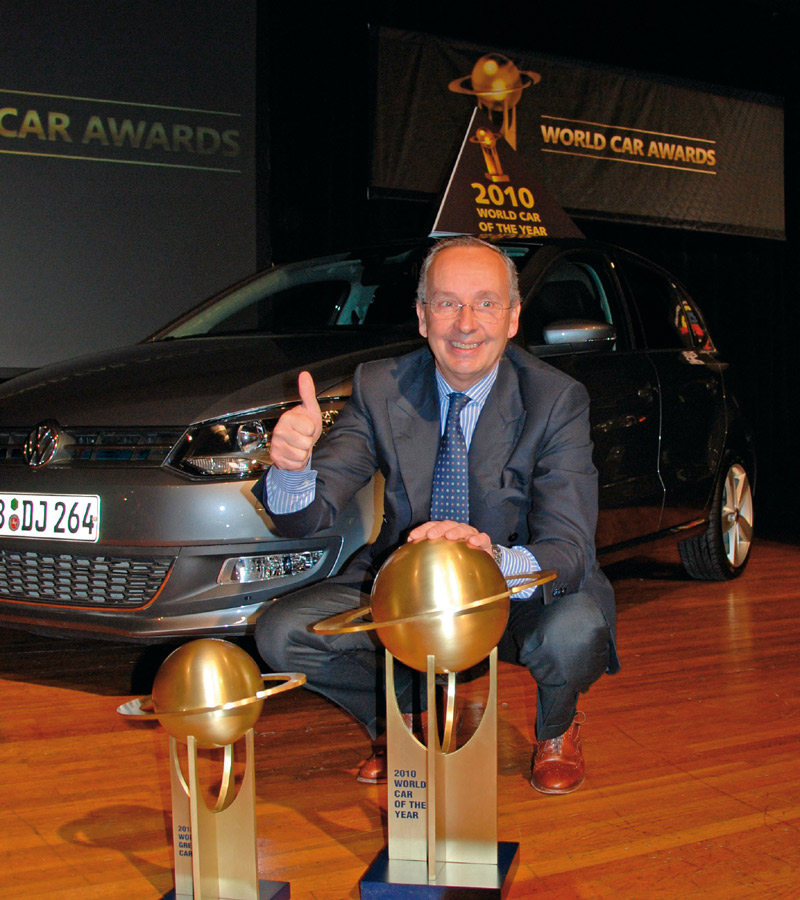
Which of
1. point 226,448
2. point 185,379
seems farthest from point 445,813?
point 185,379

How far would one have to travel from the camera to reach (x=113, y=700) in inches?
96.2

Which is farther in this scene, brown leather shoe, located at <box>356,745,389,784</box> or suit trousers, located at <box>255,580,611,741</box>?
brown leather shoe, located at <box>356,745,389,784</box>

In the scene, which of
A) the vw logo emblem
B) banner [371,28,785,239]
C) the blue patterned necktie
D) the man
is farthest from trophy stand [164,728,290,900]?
banner [371,28,785,239]

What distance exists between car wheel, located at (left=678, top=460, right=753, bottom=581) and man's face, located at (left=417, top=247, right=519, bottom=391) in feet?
6.75

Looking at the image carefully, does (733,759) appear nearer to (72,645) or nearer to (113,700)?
(113,700)

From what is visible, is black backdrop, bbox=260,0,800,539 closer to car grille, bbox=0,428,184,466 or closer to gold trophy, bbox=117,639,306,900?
car grille, bbox=0,428,184,466

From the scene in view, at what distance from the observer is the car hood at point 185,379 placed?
2270mm

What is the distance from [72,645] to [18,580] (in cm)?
67

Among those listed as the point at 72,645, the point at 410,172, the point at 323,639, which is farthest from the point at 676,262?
the point at 323,639

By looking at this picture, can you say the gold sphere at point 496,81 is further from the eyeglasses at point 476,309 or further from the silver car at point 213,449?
the eyeglasses at point 476,309

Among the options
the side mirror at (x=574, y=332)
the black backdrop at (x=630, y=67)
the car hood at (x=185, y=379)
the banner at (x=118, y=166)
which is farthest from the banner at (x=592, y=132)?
the car hood at (x=185, y=379)

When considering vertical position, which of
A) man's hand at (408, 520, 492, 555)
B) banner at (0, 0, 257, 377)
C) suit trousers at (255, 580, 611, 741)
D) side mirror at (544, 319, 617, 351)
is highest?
banner at (0, 0, 257, 377)

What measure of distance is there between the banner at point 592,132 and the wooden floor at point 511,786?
3187 millimetres

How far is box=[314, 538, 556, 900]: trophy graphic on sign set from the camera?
1.29 metres
